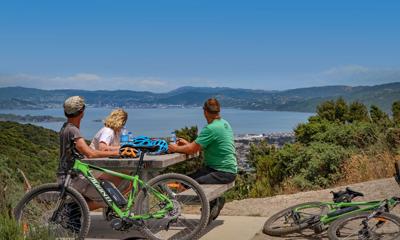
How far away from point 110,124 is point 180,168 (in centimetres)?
2155

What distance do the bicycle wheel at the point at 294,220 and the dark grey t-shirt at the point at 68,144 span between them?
203 centimetres

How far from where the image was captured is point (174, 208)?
520 centimetres

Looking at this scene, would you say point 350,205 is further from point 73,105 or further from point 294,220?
point 73,105

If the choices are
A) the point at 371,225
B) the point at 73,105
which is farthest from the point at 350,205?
the point at 73,105

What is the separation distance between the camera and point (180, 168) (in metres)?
27.7

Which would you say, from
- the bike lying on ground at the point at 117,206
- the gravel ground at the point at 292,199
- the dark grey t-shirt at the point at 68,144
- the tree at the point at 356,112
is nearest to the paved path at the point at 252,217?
the gravel ground at the point at 292,199

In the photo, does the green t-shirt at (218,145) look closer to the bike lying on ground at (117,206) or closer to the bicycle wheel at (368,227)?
the bike lying on ground at (117,206)

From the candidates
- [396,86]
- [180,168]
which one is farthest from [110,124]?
[396,86]

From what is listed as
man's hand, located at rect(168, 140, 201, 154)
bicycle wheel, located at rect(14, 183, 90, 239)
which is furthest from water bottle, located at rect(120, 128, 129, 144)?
bicycle wheel, located at rect(14, 183, 90, 239)

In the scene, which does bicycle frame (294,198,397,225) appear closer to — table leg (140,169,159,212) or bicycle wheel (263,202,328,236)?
bicycle wheel (263,202,328,236)

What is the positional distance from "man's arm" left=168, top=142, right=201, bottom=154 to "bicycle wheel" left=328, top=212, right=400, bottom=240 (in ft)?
5.13

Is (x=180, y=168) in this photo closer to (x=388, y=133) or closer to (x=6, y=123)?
(x=388, y=133)

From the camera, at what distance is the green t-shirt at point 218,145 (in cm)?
602

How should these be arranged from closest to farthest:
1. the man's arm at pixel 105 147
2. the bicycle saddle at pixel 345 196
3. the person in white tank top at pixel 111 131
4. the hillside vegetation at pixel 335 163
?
the bicycle saddle at pixel 345 196 < the man's arm at pixel 105 147 < the person in white tank top at pixel 111 131 < the hillside vegetation at pixel 335 163
